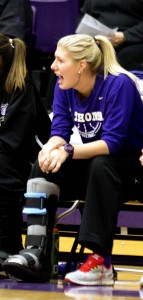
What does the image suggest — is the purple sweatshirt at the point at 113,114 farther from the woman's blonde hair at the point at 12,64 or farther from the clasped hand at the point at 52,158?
the woman's blonde hair at the point at 12,64

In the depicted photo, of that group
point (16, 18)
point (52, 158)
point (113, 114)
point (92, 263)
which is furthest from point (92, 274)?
point (16, 18)

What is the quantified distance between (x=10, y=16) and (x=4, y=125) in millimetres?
1734

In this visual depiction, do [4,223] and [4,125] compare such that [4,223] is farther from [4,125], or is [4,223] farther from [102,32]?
[102,32]

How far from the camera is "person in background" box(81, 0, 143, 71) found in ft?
15.4

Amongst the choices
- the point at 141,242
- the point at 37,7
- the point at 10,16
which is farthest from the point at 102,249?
the point at 37,7

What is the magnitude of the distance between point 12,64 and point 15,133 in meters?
0.34

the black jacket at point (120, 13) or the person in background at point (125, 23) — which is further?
the black jacket at point (120, 13)

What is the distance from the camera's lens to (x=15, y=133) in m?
3.54

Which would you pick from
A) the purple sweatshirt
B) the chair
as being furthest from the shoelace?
the chair

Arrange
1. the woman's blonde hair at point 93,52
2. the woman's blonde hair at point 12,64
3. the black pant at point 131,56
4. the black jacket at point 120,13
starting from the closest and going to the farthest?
1. the woman's blonde hair at point 93,52
2. the woman's blonde hair at point 12,64
3. the black pant at point 131,56
4. the black jacket at point 120,13

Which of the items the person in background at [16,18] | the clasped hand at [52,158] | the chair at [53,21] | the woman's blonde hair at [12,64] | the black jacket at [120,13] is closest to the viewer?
the clasped hand at [52,158]

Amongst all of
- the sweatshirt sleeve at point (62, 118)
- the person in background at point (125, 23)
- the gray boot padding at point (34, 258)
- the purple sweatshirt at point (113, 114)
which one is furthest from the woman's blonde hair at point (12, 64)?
the person in background at point (125, 23)

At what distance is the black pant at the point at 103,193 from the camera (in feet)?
9.75

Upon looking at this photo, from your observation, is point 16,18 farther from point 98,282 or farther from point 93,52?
point 98,282
